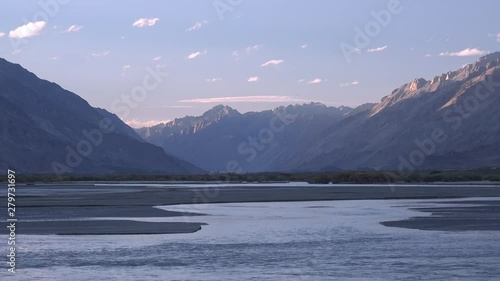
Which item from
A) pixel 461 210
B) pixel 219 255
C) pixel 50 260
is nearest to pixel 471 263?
pixel 219 255

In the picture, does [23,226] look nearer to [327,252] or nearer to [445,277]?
[327,252]

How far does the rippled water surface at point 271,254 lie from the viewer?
26.1m

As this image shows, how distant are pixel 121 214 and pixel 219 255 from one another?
72.8 feet

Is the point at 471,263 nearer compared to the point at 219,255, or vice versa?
the point at 471,263

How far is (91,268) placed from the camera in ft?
89.5

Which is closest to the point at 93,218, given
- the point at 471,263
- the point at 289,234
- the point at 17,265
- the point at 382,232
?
the point at 289,234

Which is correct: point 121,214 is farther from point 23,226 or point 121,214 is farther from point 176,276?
point 176,276

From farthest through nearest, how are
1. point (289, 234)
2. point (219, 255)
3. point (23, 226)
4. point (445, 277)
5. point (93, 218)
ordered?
point (93, 218) < point (23, 226) < point (289, 234) < point (219, 255) < point (445, 277)

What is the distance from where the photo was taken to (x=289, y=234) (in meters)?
38.0

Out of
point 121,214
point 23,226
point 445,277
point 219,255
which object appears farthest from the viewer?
point 121,214

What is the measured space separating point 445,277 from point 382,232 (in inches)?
528

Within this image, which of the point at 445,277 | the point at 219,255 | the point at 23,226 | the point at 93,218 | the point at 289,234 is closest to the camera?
the point at 445,277

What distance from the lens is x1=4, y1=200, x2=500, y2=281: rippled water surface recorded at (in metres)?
26.1

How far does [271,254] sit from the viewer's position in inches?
1209
